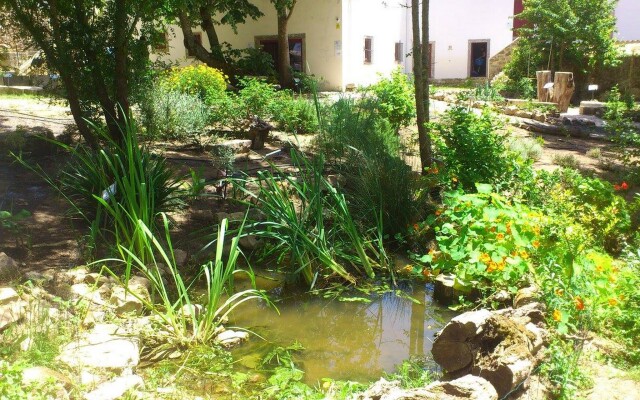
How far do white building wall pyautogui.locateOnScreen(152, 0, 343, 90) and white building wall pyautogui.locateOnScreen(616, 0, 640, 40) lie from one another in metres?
11.3

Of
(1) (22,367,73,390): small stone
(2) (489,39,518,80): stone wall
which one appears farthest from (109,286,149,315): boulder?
(2) (489,39,518,80): stone wall

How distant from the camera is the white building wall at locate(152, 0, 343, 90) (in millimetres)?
19734

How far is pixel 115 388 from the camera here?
3.04m

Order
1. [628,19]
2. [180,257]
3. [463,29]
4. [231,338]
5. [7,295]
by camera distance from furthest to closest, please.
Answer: [463,29], [628,19], [180,257], [231,338], [7,295]

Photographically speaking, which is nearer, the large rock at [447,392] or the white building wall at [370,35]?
the large rock at [447,392]

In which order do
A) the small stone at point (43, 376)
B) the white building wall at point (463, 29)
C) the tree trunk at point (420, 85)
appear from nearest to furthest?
1. the small stone at point (43, 376)
2. the tree trunk at point (420, 85)
3. the white building wall at point (463, 29)

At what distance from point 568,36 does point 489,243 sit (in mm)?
16390

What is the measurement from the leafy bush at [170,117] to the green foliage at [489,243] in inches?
223

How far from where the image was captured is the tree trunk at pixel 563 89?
1513 cm

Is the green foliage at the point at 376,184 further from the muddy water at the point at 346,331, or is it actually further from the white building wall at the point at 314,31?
the white building wall at the point at 314,31

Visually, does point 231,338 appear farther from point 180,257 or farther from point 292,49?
point 292,49

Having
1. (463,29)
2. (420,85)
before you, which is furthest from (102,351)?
(463,29)

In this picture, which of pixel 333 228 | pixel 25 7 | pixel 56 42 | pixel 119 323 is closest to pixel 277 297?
pixel 333 228

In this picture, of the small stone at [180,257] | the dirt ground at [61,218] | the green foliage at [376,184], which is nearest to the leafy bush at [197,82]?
the dirt ground at [61,218]
